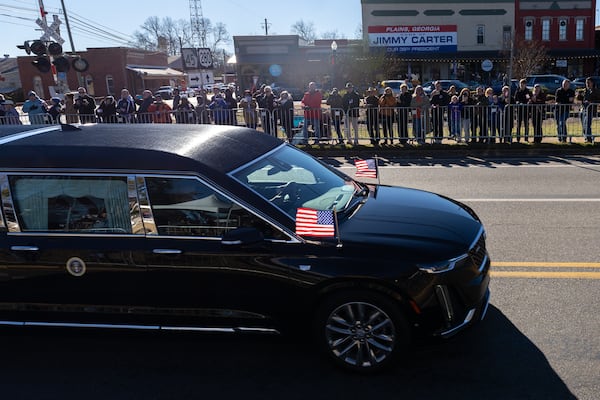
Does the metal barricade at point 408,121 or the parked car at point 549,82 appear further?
the parked car at point 549,82

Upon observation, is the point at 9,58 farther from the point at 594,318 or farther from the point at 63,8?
the point at 594,318

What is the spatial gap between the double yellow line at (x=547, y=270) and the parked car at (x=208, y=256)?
1.55 metres

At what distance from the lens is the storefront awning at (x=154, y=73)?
5716 cm

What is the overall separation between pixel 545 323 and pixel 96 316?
137 inches

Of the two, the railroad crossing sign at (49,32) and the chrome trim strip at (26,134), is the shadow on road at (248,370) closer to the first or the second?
the chrome trim strip at (26,134)

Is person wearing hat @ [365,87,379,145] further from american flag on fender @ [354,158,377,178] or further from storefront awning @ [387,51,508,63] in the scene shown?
storefront awning @ [387,51,508,63]

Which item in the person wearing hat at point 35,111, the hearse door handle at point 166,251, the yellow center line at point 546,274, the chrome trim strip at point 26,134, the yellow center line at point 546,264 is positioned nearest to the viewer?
the hearse door handle at point 166,251

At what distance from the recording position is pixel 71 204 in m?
3.81

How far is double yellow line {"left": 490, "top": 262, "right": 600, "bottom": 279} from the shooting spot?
5.18m

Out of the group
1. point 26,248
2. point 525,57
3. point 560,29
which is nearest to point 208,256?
point 26,248

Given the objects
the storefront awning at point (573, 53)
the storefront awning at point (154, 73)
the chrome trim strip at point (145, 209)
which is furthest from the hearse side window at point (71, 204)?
the storefront awning at point (154, 73)

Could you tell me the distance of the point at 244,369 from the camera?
3.79 metres

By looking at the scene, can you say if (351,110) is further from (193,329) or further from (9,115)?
(193,329)

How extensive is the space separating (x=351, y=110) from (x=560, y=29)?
42.5m
